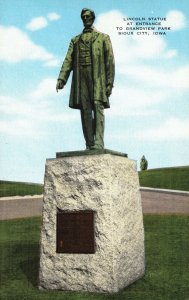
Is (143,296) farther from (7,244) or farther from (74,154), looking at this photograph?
(7,244)

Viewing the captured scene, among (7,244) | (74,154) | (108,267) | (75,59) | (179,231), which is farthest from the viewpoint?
(179,231)

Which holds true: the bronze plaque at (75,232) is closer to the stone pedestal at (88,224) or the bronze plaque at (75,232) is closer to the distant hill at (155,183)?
the stone pedestal at (88,224)

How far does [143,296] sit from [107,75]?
2965 millimetres

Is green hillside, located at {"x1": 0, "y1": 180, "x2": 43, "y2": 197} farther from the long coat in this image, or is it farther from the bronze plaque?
the bronze plaque

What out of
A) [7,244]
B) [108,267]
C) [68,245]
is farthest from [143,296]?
[7,244]

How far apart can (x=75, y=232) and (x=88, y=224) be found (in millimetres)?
237

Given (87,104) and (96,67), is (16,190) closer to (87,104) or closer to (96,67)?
(87,104)

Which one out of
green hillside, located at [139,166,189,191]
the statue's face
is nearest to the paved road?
green hillside, located at [139,166,189,191]

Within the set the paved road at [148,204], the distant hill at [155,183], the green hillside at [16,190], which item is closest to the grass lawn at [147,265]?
the paved road at [148,204]

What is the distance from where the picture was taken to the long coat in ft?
20.2

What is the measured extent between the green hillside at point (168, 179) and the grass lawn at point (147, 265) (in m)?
12.1

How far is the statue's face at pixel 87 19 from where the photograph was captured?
630cm

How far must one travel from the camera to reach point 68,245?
18.9ft

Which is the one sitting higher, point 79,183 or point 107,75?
point 107,75
